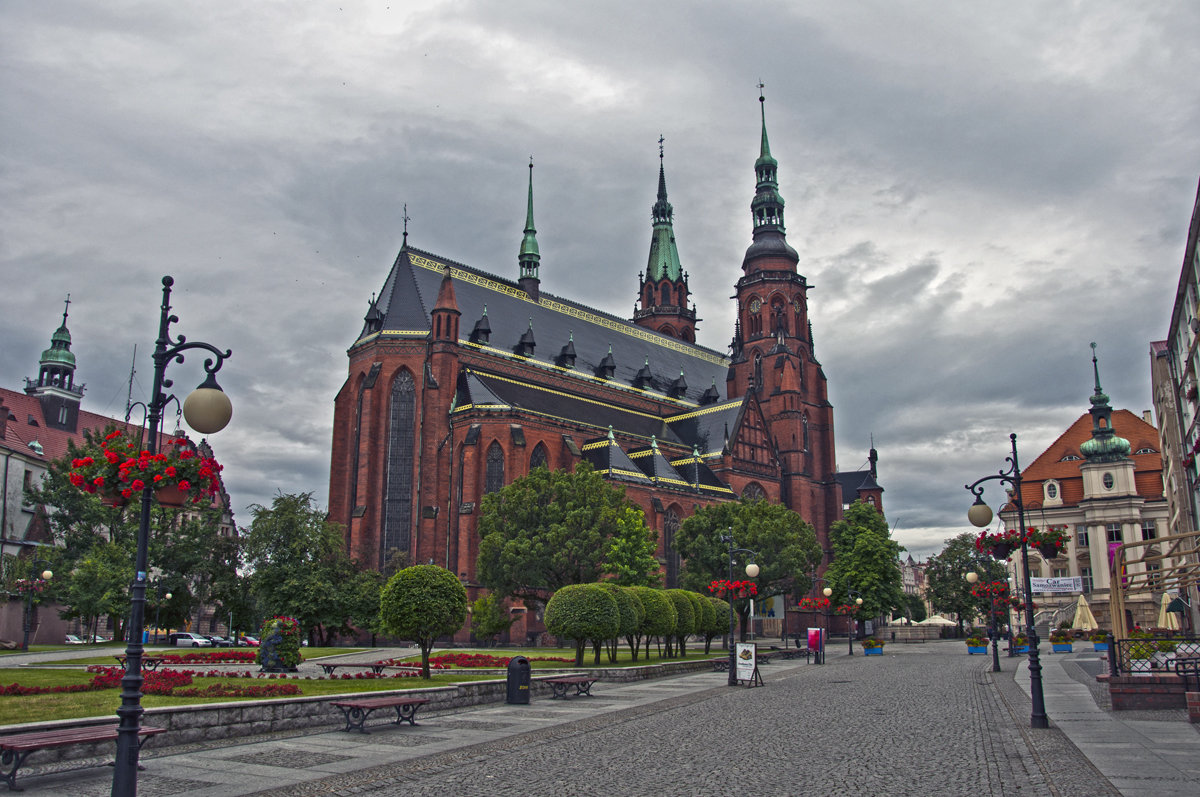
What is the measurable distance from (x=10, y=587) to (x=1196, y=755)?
54.6 metres

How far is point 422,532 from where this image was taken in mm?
61812

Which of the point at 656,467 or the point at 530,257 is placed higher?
the point at 530,257

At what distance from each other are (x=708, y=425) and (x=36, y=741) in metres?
75.3

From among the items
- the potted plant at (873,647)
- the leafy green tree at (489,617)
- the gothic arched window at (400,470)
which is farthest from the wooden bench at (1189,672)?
the gothic arched window at (400,470)

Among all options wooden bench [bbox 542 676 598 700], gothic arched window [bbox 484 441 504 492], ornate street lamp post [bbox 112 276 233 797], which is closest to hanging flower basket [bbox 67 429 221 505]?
ornate street lamp post [bbox 112 276 233 797]

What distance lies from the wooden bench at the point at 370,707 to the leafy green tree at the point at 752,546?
39730mm

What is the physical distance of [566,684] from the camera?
2483 centimetres

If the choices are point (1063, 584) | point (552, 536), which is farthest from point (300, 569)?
point (1063, 584)

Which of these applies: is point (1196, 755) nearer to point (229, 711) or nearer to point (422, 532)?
point (229, 711)

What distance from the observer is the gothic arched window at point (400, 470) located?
2470 inches

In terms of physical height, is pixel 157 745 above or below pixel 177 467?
below

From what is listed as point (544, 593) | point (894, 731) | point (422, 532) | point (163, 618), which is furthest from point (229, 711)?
point (163, 618)

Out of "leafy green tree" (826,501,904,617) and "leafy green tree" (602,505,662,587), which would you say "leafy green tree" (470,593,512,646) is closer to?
"leafy green tree" (602,505,662,587)

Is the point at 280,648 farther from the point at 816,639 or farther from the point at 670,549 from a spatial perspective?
the point at 670,549
